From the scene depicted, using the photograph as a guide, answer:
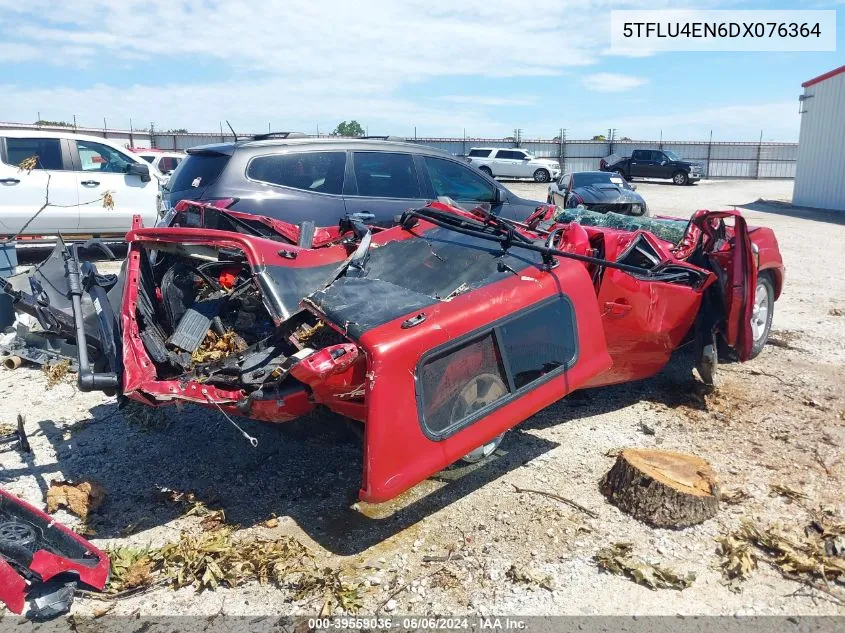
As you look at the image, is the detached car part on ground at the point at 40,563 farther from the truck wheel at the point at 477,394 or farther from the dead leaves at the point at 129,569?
the truck wheel at the point at 477,394

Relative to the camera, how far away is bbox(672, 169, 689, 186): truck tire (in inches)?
1160

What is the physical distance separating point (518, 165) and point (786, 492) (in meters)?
28.0

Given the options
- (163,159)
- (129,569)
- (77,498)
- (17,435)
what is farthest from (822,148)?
(129,569)

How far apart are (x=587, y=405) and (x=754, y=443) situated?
116cm

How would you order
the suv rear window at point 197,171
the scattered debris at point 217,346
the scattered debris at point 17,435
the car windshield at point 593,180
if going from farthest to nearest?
the car windshield at point 593,180 → the suv rear window at point 197,171 → the scattered debris at point 17,435 → the scattered debris at point 217,346

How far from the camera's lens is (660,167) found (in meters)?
29.7

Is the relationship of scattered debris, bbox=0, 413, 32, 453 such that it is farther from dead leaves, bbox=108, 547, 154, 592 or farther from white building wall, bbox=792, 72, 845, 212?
white building wall, bbox=792, 72, 845, 212

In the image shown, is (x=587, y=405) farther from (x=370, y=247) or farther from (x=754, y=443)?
(x=370, y=247)

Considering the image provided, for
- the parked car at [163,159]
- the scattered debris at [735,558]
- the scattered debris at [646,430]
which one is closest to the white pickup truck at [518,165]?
the parked car at [163,159]

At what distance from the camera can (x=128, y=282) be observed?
3.86m

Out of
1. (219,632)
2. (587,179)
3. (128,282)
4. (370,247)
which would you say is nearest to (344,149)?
(370,247)

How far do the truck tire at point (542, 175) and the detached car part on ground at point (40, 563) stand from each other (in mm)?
29097

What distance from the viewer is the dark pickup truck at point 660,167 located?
29.5 meters

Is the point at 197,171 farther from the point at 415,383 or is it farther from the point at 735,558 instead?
the point at 735,558
